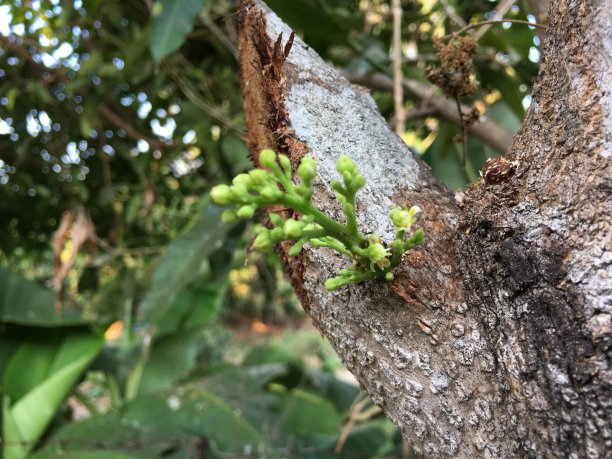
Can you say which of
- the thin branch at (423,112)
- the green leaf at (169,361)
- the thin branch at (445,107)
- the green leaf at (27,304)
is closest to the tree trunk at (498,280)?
the thin branch at (445,107)

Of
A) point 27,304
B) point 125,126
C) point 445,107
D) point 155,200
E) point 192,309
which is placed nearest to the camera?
point 445,107

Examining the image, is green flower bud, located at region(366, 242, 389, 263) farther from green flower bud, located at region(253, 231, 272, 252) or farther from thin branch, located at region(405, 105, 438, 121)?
thin branch, located at region(405, 105, 438, 121)

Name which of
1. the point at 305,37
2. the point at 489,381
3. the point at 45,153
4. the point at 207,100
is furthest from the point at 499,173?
the point at 45,153

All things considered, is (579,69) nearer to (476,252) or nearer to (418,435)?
(476,252)

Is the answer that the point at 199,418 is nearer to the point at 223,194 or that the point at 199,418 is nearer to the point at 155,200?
the point at 155,200

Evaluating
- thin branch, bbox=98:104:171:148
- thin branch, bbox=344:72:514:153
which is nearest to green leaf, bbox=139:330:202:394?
thin branch, bbox=98:104:171:148

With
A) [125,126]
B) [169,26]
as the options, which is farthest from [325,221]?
[125,126]
